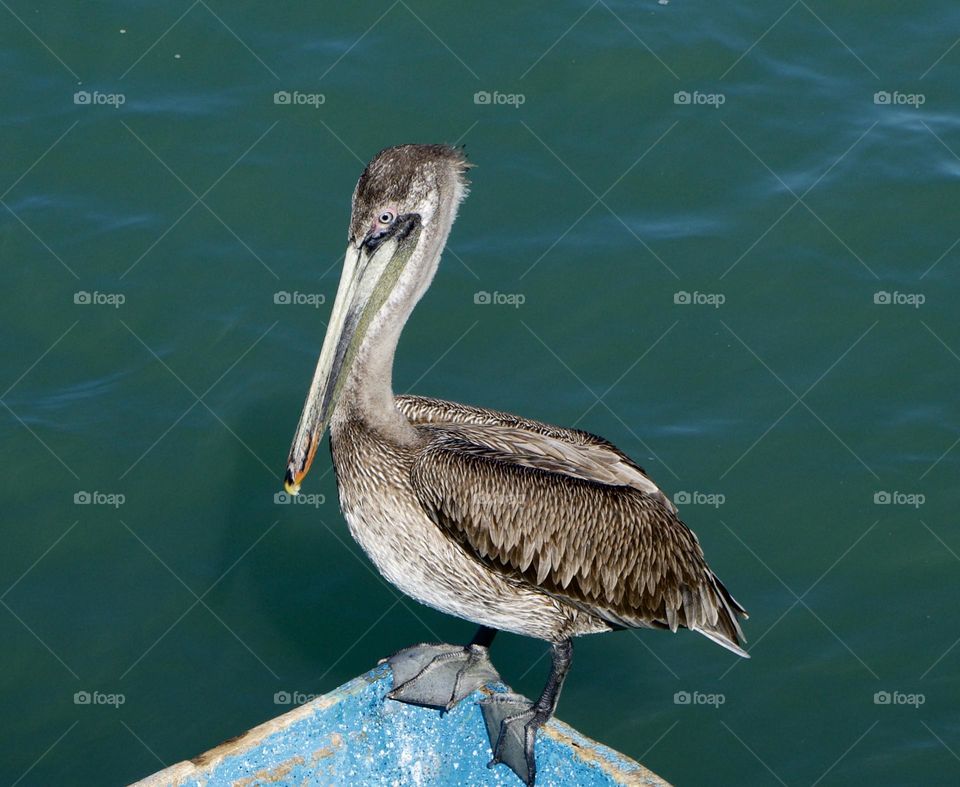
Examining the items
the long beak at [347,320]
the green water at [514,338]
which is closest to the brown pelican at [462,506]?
the long beak at [347,320]

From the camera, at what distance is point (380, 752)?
5938mm

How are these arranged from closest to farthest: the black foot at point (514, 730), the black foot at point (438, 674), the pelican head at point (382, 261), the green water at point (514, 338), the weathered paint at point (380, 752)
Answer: the weathered paint at point (380, 752) < the pelican head at point (382, 261) < the black foot at point (514, 730) < the black foot at point (438, 674) < the green water at point (514, 338)

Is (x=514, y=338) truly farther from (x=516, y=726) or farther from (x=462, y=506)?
(x=516, y=726)

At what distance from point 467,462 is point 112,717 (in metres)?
2.76

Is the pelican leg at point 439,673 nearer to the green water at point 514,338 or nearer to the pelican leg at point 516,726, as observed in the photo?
the pelican leg at point 516,726

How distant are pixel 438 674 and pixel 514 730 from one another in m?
0.49

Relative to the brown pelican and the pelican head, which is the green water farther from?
the pelican head

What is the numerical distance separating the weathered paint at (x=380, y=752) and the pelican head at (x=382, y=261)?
0.94 m

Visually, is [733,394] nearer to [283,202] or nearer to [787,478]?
[787,478]

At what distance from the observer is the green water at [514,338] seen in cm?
764

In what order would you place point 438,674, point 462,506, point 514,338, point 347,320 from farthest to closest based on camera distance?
point 514,338 → point 438,674 → point 462,506 → point 347,320

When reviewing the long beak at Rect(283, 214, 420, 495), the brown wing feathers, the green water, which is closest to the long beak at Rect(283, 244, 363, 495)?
the long beak at Rect(283, 214, 420, 495)

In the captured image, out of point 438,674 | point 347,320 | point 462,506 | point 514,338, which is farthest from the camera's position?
point 514,338

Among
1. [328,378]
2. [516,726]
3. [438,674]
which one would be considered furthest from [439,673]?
[328,378]
